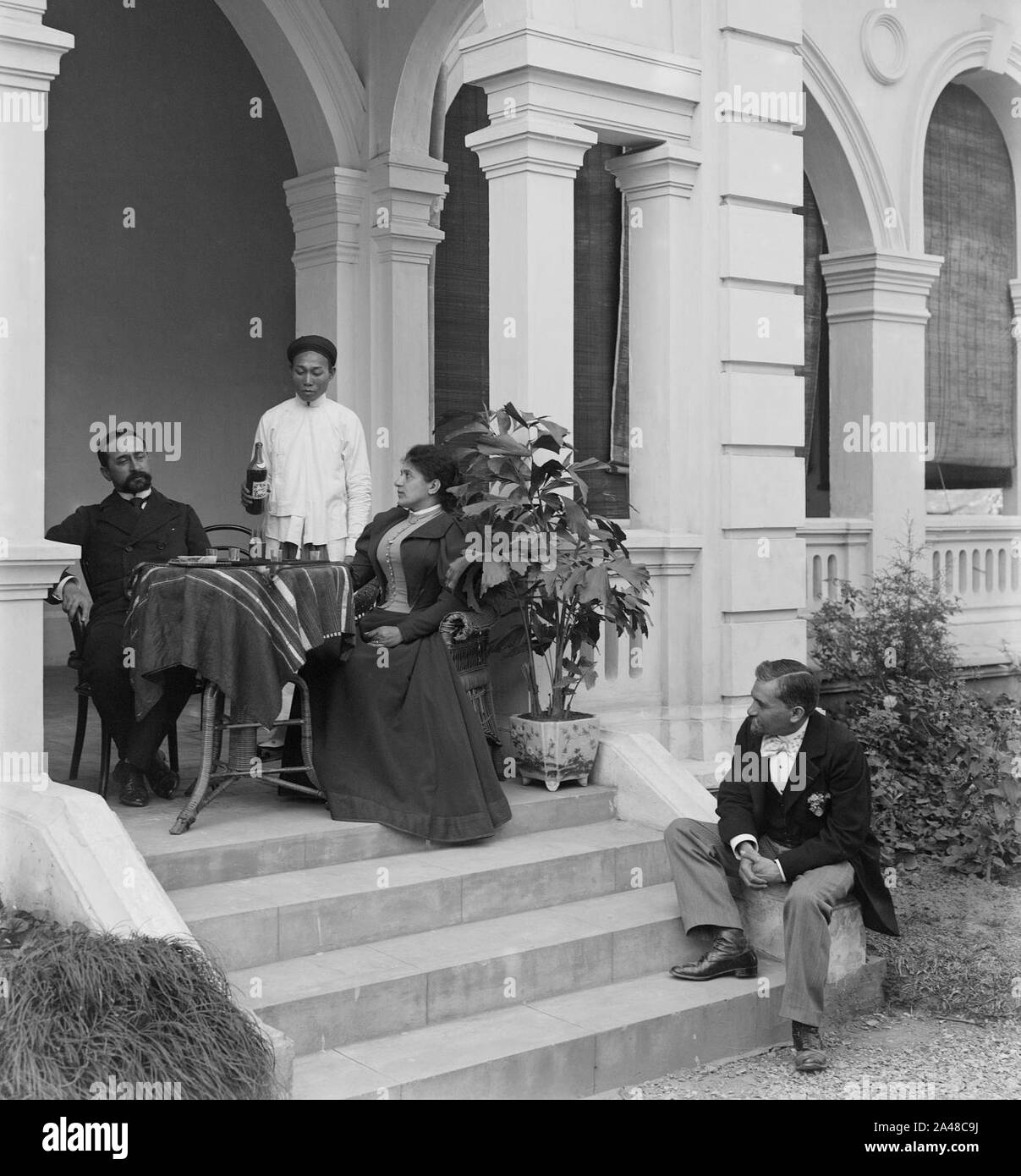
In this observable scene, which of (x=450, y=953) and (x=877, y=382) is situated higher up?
(x=877, y=382)

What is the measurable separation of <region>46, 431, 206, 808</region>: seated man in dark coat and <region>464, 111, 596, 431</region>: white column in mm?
1776

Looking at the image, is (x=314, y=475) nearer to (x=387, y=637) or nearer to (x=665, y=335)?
(x=387, y=637)

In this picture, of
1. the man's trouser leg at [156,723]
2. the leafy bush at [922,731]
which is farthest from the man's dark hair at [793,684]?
the leafy bush at [922,731]

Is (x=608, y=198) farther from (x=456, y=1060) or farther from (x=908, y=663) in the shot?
(x=456, y=1060)

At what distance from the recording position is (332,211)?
9844 mm

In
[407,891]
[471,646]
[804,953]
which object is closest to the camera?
[804,953]

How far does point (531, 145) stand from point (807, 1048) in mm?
4400

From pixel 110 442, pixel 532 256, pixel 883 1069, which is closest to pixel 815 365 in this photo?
pixel 532 256

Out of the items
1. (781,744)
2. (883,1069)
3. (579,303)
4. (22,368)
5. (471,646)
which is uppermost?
(579,303)

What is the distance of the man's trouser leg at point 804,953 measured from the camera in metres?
5.19

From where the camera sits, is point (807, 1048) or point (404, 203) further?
point (404, 203)

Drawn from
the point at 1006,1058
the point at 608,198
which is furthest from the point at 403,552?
the point at 608,198

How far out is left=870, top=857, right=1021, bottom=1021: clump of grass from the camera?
6047 millimetres
